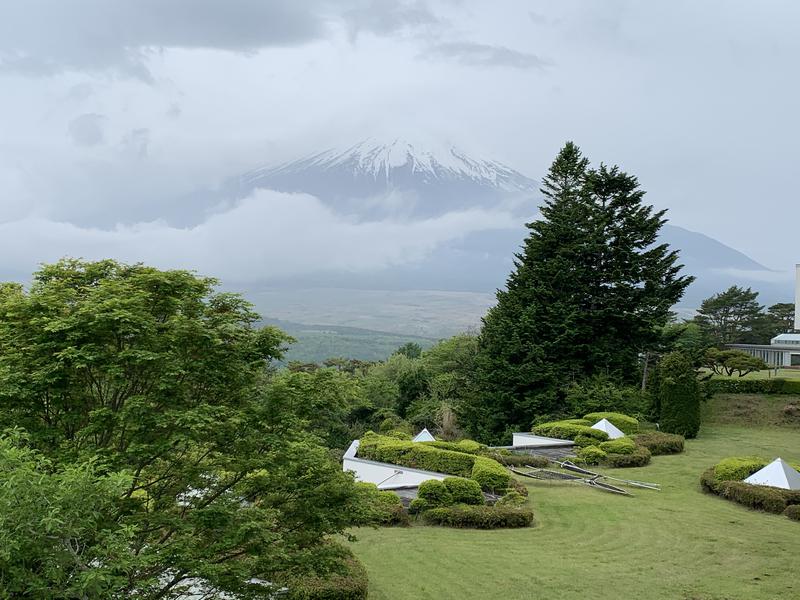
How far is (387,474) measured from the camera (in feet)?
66.0

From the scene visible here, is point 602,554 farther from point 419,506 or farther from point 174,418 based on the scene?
point 174,418

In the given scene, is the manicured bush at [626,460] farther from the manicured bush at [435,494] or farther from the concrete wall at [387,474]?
the manicured bush at [435,494]

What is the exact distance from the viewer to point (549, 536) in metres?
14.4

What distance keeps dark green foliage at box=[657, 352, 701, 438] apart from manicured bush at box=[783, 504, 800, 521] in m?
12.0

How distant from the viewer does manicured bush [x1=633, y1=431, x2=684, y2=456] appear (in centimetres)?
2395

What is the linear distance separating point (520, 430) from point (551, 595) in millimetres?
22555

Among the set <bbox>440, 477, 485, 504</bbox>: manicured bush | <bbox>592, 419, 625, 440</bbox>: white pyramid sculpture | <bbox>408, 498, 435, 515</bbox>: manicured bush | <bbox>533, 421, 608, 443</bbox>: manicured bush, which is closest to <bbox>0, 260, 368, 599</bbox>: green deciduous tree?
<bbox>408, 498, 435, 515</bbox>: manicured bush

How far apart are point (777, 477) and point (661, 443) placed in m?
6.66

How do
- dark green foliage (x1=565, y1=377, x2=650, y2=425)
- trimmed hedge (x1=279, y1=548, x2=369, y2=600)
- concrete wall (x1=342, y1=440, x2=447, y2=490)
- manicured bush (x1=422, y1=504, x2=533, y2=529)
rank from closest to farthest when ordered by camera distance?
trimmed hedge (x1=279, y1=548, x2=369, y2=600), manicured bush (x1=422, y1=504, x2=533, y2=529), concrete wall (x1=342, y1=440, x2=447, y2=490), dark green foliage (x1=565, y1=377, x2=650, y2=425)

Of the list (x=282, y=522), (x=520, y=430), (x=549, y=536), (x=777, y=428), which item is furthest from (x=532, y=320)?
(x=282, y=522)

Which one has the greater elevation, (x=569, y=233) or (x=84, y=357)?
(x=569, y=233)

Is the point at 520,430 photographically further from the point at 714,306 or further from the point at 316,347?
the point at 316,347

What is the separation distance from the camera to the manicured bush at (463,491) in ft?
53.1

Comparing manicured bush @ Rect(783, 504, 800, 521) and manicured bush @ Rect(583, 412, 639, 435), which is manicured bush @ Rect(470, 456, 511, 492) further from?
manicured bush @ Rect(583, 412, 639, 435)
